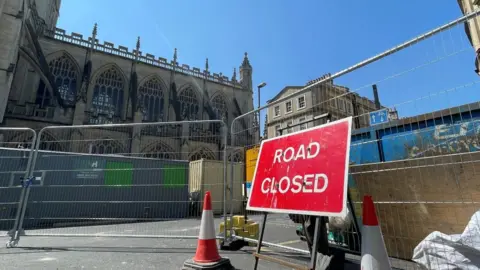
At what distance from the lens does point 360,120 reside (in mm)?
3768

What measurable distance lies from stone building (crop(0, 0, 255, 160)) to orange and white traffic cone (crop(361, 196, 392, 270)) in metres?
11.2

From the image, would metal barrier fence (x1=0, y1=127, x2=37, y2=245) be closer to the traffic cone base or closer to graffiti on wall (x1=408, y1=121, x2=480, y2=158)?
the traffic cone base

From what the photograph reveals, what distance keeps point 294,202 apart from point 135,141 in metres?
19.9

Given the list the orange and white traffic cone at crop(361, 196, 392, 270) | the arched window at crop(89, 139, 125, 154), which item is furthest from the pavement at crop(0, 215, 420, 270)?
the arched window at crop(89, 139, 125, 154)

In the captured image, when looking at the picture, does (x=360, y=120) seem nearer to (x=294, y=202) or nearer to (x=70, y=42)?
(x=294, y=202)

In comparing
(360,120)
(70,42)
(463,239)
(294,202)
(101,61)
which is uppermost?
(70,42)

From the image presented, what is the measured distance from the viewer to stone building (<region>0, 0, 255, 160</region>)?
16500 millimetres

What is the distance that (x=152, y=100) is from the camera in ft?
86.8

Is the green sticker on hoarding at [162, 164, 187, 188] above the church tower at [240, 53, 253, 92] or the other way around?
the other way around

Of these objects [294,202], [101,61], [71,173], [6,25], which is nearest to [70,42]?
[101,61]

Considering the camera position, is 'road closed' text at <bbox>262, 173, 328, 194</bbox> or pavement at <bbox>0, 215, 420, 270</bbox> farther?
pavement at <bbox>0, 215, 420, 270</bbox>

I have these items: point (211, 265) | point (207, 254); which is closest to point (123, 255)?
point (207, 254)

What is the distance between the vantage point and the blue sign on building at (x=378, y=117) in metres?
3.36

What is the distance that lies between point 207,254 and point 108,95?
25.1 meters
